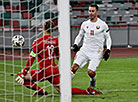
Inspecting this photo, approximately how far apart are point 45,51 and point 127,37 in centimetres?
1367

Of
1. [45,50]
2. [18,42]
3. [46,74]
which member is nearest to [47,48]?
[45,50]

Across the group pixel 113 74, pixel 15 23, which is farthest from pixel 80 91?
pixel 15 23

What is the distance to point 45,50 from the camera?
7207mm

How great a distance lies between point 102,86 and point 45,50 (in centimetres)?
240

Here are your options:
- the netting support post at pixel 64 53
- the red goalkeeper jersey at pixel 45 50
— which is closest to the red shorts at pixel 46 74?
the red goalkeeper jersey at pixel 45 50

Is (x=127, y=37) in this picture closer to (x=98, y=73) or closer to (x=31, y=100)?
(x=98, y=73)

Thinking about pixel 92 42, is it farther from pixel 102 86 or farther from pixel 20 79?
pixel 20 79

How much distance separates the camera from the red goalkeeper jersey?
7051mm

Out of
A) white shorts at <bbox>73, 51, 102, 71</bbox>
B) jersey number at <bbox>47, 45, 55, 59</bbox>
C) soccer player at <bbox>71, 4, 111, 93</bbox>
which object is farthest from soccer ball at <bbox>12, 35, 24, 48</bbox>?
white shorts at <bbox>73, 51, 102, 71</bbox>

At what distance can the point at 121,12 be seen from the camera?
23.4m

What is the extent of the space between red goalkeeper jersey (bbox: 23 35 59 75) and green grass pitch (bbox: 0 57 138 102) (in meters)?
0.37

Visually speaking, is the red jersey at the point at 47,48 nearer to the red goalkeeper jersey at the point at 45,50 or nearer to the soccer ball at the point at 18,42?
the red goalkeeper jersey at the point at 45,50

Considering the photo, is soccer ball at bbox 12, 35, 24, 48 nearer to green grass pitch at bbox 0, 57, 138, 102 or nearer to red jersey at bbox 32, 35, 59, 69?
green grass pitch at bbox 0, 57, 138, 102

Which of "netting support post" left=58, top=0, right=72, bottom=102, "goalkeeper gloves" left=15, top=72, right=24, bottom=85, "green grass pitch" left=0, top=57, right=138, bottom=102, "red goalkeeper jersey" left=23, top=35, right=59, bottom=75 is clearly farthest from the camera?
"green grass pitch" left=0, top=57, right=138, bottom=102
